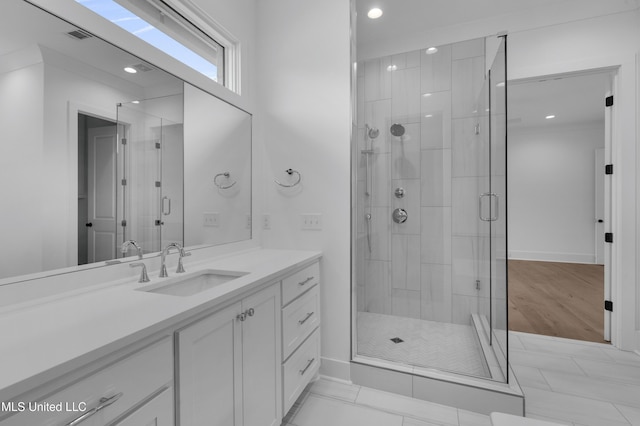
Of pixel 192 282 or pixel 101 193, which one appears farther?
pixel 192 282

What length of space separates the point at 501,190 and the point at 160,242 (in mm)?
2106

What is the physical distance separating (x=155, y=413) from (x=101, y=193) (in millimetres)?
935

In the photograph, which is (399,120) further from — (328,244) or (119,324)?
(119,324)

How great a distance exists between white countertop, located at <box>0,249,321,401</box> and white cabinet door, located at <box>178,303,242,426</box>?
0.08 metres

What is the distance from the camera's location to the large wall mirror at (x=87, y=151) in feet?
3.40

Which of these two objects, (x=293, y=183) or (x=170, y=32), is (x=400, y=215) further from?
(x=170, y=32)

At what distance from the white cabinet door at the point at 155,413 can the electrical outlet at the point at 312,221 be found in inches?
57.1

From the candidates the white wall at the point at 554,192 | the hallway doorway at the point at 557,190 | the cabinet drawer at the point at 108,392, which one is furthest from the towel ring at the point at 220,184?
the white wall at the point at 554,192

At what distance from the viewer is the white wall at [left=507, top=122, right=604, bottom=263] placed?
5.87 metres

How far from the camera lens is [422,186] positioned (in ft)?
7.89

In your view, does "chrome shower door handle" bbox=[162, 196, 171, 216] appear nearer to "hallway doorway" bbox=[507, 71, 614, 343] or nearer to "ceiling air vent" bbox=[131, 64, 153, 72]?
"ceiling air vent" bbox=[131, 64, 153, 72]

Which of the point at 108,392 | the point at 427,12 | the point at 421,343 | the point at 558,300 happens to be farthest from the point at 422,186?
the point at 558,300

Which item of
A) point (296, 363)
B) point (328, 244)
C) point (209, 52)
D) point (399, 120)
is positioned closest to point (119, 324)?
point (296, 363)

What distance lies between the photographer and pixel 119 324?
0.84m
